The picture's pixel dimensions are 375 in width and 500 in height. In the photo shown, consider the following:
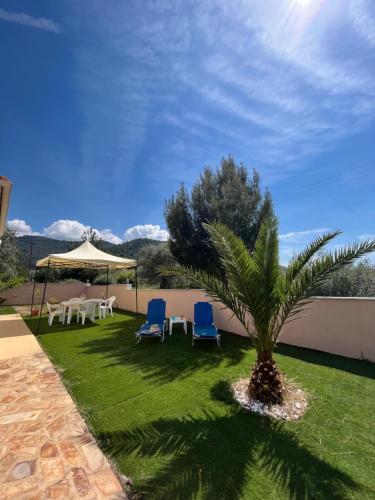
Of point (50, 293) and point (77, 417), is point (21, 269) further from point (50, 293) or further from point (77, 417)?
point (77, 417)

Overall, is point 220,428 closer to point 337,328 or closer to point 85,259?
point 337,328

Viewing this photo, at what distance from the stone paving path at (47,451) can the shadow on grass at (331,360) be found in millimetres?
4919

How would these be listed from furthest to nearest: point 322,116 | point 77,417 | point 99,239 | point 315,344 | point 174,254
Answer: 1. point 99,239
2. point 174,254
3. point 322,116
4. point 315,344
5. point 77,417

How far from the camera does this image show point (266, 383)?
3.82 m

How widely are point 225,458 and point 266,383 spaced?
1441 mm

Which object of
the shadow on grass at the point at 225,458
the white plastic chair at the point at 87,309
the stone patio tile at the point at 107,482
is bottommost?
the stone patio tile at the point at 107,482

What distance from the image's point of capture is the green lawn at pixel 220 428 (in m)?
2.31

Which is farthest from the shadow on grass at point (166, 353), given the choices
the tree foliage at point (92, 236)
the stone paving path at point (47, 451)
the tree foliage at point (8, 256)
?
the tree foliage at point (92, 236)

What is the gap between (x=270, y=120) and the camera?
8.14 meters

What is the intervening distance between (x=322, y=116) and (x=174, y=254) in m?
8.14

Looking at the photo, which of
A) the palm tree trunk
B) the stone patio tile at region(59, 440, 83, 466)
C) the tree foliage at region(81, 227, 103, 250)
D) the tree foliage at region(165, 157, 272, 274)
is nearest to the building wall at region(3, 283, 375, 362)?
the palm tree trunk

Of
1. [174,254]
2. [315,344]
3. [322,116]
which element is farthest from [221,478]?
[174,254]

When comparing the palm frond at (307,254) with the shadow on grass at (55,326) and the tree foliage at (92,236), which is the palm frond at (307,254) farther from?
the tree foliage at (92,236)

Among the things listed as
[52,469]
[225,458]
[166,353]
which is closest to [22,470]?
[52,469]
